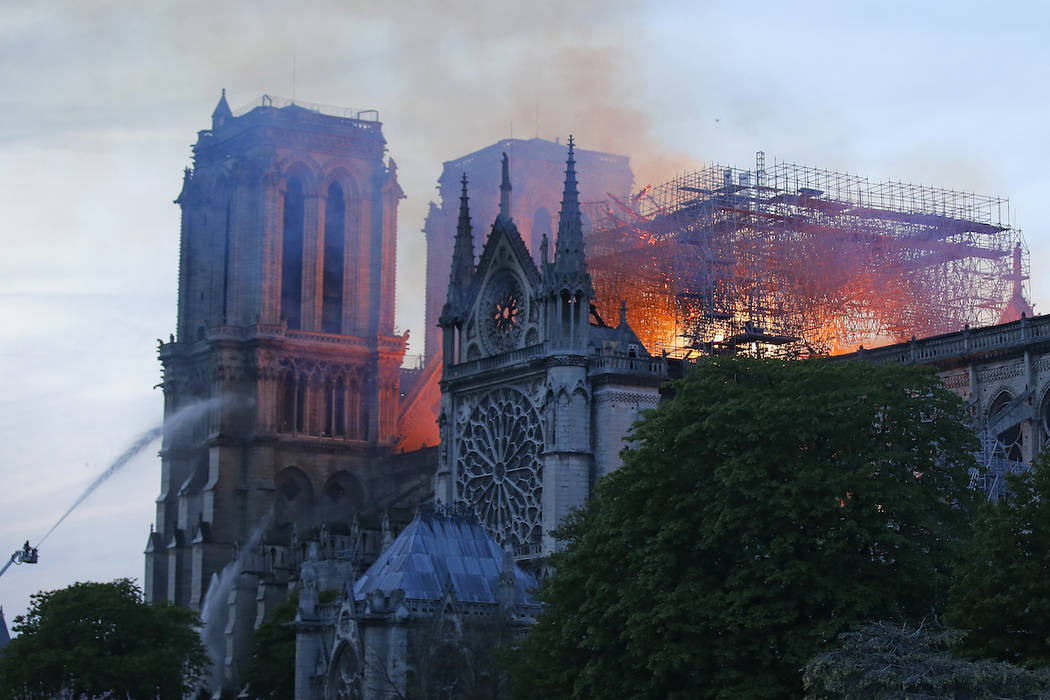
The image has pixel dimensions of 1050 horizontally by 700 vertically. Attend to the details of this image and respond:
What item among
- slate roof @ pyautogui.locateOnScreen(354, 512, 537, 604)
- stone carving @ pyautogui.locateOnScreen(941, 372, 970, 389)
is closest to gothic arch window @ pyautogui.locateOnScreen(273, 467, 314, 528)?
slate roof @ pyautogui.locateOnScreen(354, 512, 537, 604)

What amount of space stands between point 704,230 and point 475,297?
1006 centimetres

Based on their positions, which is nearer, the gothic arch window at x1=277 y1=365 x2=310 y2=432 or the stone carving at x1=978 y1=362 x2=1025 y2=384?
the stone carving at x1=978 y1=362 x2=1025 y2=384

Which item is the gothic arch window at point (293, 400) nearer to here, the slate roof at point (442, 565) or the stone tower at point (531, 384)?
the stone tower at point (531, 384)

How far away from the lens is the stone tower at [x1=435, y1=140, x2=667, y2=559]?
77.9 m

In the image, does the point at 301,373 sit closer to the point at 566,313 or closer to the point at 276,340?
the point at 276,340

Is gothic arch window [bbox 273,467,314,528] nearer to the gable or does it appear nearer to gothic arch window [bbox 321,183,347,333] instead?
gothic arch window [bbox 321,183,347,333]

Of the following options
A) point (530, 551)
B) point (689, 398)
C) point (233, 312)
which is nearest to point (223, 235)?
point (233, 312)

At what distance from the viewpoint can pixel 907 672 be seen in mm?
42406

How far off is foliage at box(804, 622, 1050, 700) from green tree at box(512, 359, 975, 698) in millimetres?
2564

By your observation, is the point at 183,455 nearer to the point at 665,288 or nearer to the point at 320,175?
the point at 320,175

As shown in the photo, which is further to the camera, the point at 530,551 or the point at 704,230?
the point at 704,230

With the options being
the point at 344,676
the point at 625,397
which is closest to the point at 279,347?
the point at 625,397

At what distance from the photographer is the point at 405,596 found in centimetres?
6350

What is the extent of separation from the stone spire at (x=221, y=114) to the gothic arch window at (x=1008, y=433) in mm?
58585
